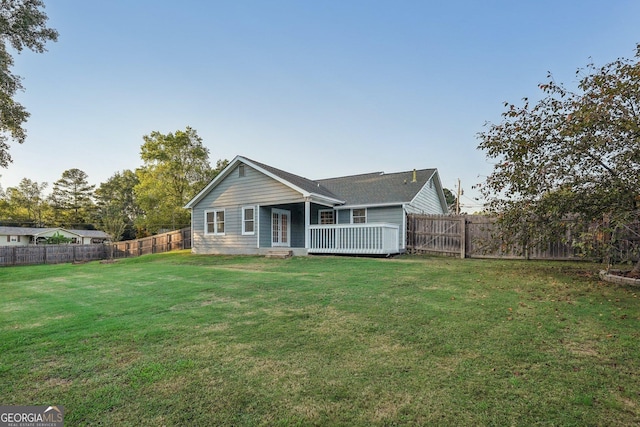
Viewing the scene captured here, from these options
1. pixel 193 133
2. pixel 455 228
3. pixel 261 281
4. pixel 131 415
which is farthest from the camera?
pixel 193 133

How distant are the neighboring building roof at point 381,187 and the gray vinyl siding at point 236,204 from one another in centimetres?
386

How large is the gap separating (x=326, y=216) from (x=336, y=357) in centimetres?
1381

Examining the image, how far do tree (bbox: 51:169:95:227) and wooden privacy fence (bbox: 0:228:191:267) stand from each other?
112 feet

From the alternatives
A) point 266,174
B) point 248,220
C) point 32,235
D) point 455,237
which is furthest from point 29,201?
point 455,237

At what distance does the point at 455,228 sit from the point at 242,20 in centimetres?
1263

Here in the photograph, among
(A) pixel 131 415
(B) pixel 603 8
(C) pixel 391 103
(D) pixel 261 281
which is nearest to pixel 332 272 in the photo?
(D) pixel 261 281

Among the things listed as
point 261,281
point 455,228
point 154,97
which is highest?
point 154,97

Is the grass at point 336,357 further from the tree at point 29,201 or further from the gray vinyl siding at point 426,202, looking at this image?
the tree at point 29,201

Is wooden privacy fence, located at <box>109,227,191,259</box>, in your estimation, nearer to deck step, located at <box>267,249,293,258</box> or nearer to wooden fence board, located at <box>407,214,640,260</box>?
deck step, located at <box>267,249,293,258</box>

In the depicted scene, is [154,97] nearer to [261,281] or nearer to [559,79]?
[261,281]

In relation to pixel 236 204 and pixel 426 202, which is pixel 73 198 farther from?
pixel 426 202

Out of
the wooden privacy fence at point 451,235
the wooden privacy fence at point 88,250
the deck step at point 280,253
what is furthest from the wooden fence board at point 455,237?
the wooden privacy fence at point 88,250

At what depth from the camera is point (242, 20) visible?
12742mm

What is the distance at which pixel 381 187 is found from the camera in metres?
17.2
